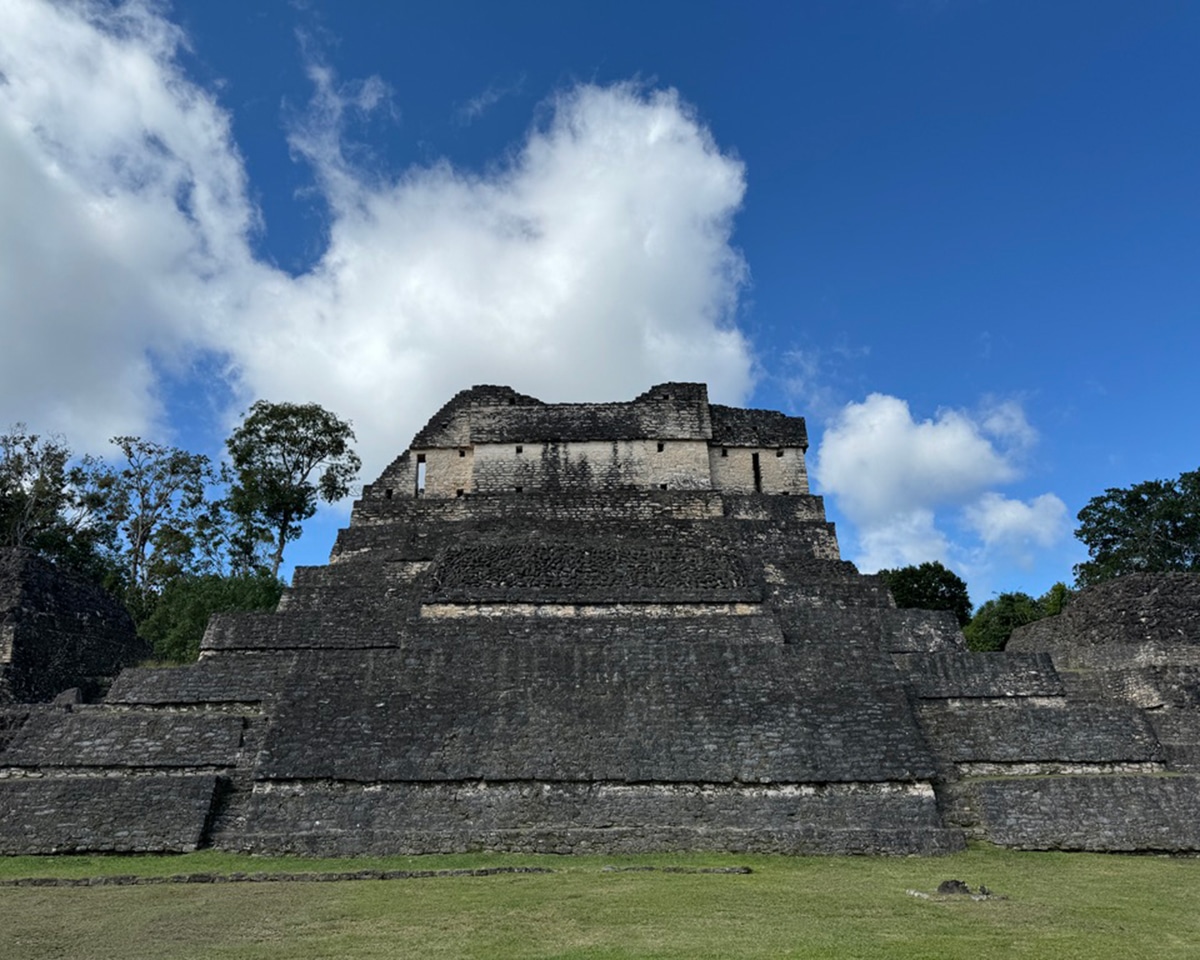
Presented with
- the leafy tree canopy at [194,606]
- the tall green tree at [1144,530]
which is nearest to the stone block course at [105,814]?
the leafy tree canopy at [194,606]

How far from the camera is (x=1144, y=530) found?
33.6m

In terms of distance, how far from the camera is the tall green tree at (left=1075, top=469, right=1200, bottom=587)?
3262 cm

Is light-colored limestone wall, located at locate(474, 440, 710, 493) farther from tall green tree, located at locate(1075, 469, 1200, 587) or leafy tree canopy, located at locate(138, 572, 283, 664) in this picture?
tall green tree, located at locate(1075, 469, 1200, 587)

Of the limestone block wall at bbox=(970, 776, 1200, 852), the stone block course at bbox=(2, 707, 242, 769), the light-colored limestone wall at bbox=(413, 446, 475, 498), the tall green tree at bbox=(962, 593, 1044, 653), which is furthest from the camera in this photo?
the tall green tree at bbox=(962, 593, 1044, 653)

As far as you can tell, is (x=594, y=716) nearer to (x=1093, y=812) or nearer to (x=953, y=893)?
(x=953, y=893)

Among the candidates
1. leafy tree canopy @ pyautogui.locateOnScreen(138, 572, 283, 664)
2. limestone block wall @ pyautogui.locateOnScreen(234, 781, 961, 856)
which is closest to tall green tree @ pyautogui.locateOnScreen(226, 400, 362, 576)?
leafy tree canopy @ pyautogui.locateOnScreen(138, 572, 283, 664)

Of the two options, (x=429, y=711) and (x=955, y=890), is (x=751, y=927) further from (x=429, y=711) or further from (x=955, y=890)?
(x=429, y=711)

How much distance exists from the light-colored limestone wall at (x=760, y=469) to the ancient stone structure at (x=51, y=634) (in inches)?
539

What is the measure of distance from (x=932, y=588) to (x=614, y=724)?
24330 mm

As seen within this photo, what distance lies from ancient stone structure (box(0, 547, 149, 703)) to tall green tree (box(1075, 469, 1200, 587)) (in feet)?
108

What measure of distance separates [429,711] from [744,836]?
4.29 m

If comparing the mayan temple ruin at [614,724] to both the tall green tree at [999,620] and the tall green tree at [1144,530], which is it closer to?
the tall green tree at [999,620]

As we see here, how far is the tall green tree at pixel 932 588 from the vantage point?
31453 mm

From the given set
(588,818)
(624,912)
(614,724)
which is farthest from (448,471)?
(624,912)
